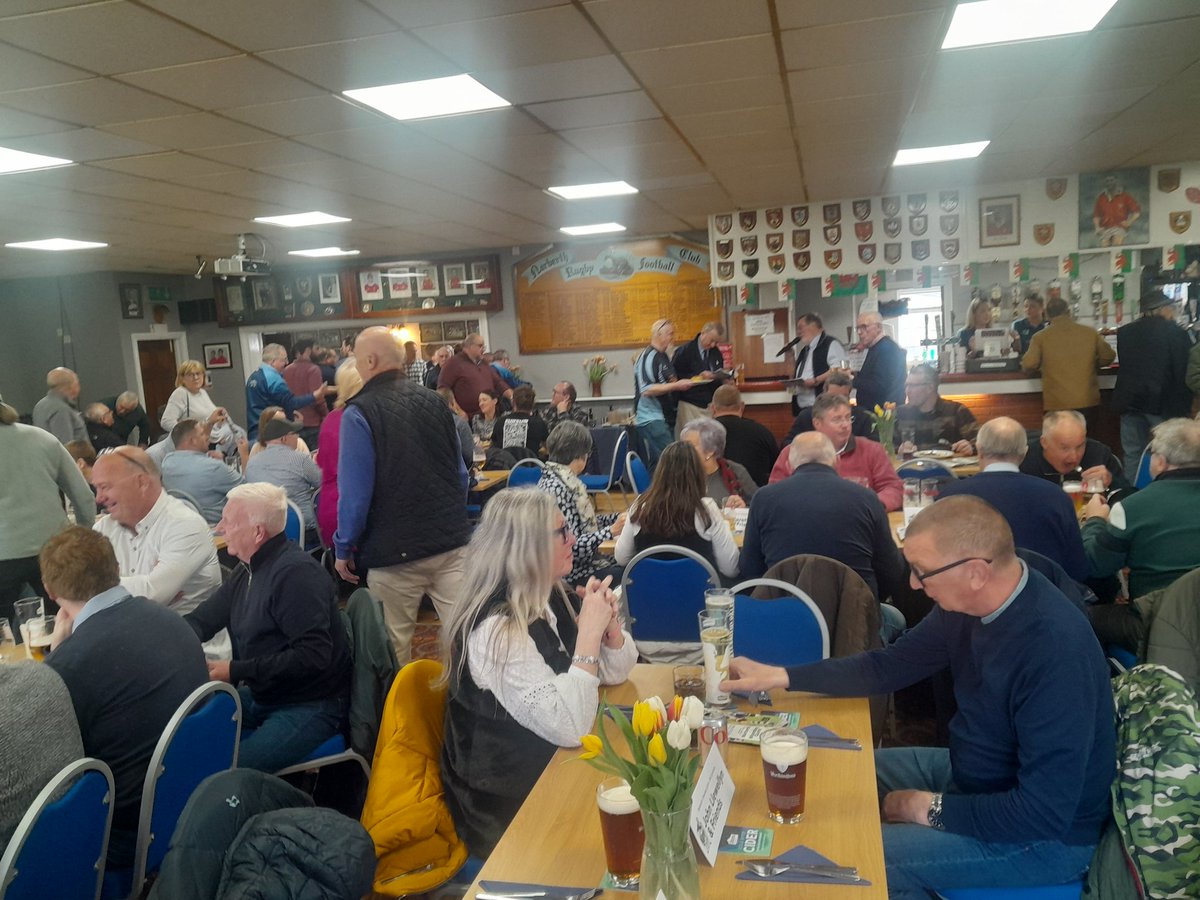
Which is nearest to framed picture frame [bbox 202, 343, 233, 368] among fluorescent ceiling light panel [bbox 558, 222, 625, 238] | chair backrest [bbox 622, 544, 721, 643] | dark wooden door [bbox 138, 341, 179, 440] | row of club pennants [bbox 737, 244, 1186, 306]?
dark wooden door [bbox 138, 341, 179, 440]

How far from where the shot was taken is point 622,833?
142 centimetres

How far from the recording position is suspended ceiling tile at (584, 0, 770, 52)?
3.05 metres

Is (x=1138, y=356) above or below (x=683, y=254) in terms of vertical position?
below

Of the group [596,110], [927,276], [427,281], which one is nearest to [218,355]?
[427,281]

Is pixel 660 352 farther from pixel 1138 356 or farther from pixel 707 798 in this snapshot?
pixel 707 798

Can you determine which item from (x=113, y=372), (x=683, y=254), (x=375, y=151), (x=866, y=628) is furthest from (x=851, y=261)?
(x=113, y=372)

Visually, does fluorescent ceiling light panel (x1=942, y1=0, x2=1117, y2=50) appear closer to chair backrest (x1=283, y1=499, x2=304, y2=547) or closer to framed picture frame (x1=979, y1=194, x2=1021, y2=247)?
chair backrest (x1=283, y1=499, x2=304, y2=547)

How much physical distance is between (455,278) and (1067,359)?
23.1ft

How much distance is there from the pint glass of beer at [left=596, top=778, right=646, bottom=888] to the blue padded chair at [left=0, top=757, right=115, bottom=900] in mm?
1090

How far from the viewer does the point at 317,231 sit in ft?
26.7

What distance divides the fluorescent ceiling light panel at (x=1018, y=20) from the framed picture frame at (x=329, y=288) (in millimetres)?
8983

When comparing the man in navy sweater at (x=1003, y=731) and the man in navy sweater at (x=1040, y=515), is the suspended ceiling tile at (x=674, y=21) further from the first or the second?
the man in navy sweater at (x=1003, y=731)

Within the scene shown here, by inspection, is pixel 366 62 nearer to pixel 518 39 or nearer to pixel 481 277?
pixel 518 39

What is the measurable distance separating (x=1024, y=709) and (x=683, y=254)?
8888 mm
